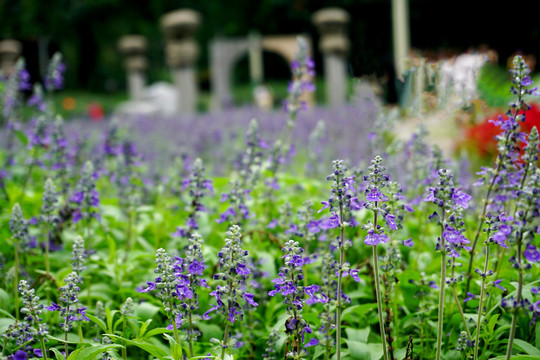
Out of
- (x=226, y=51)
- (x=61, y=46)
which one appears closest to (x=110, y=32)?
(x=61, y=46)

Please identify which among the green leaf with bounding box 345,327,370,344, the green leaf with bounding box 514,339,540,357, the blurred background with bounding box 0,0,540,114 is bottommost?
the green leaf with bounding box 345,327,370,344

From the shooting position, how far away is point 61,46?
3419cm

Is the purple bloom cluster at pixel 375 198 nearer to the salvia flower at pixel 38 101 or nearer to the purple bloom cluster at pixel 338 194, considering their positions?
the purple bloom cluster at pixel 338 194

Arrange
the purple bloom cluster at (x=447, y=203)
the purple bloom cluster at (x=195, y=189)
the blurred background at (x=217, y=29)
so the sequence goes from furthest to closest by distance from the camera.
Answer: the blurred background at (x=217, y=29)
the purple bloom cluster at (x=195, y=189)
the purple bloom cluster at (x=447, y=203)

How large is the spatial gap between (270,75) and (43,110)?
30084 millimetres

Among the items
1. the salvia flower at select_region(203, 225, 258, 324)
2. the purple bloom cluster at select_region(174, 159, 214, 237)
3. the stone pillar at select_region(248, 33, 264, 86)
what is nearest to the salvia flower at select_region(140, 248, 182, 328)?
the salvia flower at select_region(203, 225, 258, 324)

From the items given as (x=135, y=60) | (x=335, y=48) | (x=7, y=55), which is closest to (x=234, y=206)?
(x=335, y=48)

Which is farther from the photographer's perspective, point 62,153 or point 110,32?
point 110,32

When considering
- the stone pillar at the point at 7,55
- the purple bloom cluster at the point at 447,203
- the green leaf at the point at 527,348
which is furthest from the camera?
the stone pillar at the point at 7,55

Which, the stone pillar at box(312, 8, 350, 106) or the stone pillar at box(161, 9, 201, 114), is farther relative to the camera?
the stone pillar at box(312, 8, 350, 106)

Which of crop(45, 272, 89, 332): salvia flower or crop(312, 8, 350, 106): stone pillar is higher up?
crop(312, 8, 350, 106): stone pillar

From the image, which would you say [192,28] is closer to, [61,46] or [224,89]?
[224,89]

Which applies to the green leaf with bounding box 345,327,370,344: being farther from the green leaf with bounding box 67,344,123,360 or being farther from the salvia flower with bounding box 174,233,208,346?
the green leaf with bounding box 67,344,123,360

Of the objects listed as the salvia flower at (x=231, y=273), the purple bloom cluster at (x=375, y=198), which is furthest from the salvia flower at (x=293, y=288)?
the purple bloom cluster at (x=375, y=198)
